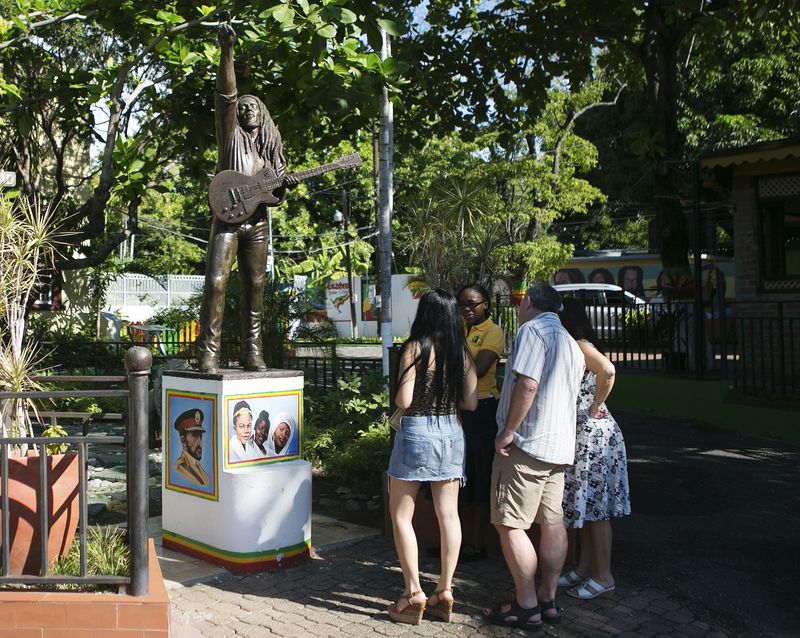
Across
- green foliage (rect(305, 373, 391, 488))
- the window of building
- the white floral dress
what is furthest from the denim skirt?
the window of building

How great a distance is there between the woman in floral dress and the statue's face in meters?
2.46

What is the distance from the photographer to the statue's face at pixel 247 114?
5.87 metres

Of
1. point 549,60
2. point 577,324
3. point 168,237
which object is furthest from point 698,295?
point 168,237

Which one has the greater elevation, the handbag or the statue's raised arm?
the statue's raised arm

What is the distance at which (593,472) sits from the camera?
5008mm

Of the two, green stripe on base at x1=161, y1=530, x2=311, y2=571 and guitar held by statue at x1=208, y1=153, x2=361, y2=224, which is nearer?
green stripe on base at x1=161, y1=530, x2=311, y2=571

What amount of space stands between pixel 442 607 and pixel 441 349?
1390mm

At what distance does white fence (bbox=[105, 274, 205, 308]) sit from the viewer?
29.1m

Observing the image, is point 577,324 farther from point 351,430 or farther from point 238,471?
point 351,430

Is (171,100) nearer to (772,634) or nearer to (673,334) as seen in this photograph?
(673,334)

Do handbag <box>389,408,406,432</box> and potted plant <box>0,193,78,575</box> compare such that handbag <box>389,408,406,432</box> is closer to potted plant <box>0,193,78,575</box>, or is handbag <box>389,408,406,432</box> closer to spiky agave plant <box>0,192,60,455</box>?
potted plant <box>0,193,78,575</box>

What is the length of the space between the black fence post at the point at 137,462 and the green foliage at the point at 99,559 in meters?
0.22

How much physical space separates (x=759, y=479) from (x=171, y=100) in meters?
8.40

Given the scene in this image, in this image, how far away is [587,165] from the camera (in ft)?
96.2
